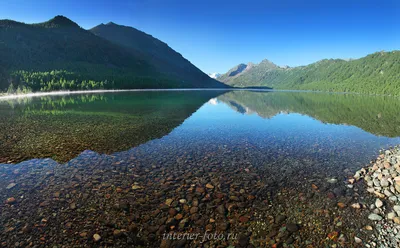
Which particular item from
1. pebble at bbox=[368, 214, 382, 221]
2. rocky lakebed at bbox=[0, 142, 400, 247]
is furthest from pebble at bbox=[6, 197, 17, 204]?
pebble at bbox=[368, 214, 382, 221]

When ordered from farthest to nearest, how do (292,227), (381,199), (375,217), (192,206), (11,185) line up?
1. (11,185)
2. (381,199)
3. (192,206)
4. (375,217)
5. (292,227)

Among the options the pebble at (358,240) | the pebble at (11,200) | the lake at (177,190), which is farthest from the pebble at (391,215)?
the pebble at (11,200)

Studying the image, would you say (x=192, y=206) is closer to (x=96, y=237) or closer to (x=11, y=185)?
(x=96, y=237)

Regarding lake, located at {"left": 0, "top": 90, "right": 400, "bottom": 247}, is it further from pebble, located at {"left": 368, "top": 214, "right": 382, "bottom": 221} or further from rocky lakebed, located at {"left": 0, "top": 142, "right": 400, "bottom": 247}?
pebble, located at {"left": 368, "top": 214, "right": 382, "bottom": 221}

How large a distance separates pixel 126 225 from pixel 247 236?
20.4 feet

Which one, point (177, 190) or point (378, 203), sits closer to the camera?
point (378, 203)

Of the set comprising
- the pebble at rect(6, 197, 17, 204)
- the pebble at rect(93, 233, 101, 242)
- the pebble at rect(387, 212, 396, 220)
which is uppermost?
the pebble at rect(387, 212, 396, 220)

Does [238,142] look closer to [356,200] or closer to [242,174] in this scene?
[242,174]

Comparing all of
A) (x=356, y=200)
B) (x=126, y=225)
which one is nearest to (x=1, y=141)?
(x=126, y=225)

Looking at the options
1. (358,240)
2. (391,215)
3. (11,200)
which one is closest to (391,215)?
(391,215)

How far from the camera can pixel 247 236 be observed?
10953mm

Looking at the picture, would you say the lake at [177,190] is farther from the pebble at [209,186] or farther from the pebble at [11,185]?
the pebble at [11,185]

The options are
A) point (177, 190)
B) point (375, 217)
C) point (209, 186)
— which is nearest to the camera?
point (375, 217)

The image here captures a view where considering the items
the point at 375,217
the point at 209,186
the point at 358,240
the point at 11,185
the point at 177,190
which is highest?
the point at 375,217
